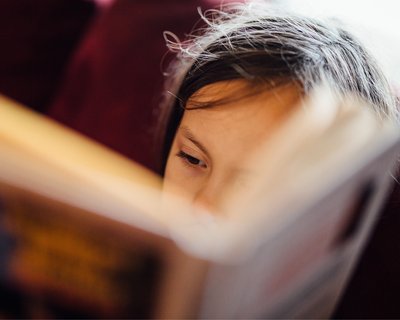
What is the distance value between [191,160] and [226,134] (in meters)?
0.07

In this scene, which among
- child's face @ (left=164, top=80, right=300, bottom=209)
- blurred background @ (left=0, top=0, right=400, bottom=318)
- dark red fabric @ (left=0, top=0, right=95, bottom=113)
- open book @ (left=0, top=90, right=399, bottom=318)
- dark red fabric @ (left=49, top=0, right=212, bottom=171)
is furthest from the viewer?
dark red fabric @ (left=0, top=0, right=95, bottom=113)

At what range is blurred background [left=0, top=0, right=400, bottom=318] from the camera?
0.86m

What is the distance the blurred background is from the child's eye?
197 mm

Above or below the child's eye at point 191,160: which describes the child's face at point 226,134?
above

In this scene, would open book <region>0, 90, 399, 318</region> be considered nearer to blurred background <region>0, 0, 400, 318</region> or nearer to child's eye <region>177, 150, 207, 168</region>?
child's eye <region>177, 150, 207, 168</region>

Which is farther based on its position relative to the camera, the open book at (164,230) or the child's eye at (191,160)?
the child's eye at (191,160)

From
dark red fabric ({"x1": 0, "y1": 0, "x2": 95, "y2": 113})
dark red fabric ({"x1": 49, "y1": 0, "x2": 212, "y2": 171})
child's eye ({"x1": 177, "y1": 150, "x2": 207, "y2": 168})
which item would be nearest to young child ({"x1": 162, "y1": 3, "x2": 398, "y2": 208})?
child's eye ({"x1": 177, "y1": 150, "x2": 207, "y2": 168})

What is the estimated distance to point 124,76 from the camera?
1.07m

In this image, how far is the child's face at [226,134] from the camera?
707mm

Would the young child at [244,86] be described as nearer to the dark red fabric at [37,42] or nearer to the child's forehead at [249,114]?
the child's forehead at [249,114]

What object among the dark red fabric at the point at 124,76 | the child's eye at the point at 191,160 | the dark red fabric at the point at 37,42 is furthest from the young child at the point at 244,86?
the dark red fabric at the point at 37,42

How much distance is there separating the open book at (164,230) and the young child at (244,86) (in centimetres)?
18

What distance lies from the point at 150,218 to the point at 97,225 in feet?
0.12

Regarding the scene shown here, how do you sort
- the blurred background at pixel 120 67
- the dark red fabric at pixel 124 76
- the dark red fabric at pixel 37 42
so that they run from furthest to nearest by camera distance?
the dark red fabric at pixel 37 42
the dark red fabric at pixel 124 76
the blurred background at pixel 120 67
